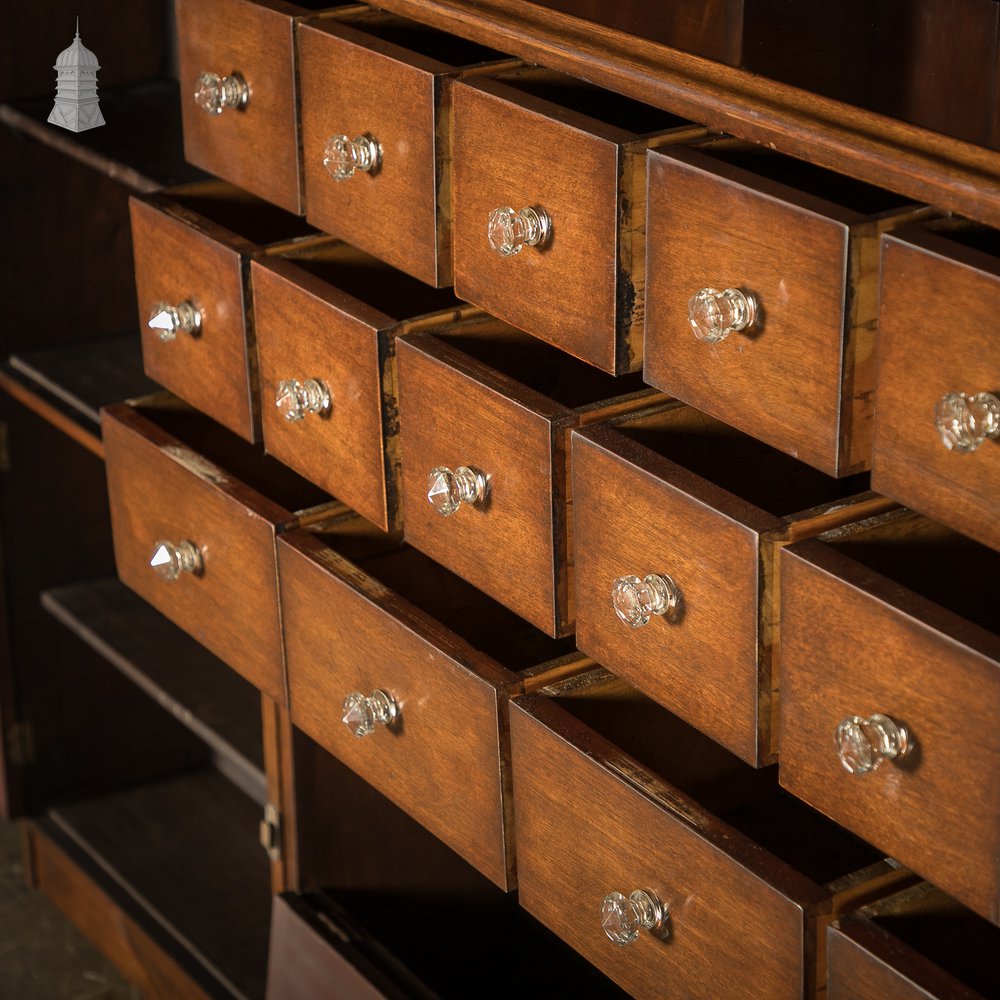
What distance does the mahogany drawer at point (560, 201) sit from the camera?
1.00 metres

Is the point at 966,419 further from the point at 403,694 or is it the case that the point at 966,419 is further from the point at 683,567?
the point at 403,694

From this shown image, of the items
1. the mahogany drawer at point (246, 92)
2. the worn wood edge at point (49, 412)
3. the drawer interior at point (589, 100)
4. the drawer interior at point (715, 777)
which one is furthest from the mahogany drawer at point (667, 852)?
the worn wood edge at point (49, 412)

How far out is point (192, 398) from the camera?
56.4 inches

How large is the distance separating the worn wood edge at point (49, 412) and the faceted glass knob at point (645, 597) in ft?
2.43

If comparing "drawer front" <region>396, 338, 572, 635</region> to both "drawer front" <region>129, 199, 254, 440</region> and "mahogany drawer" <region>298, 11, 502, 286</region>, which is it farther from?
"drawer front" <region>129, 199, 254, 440</region>

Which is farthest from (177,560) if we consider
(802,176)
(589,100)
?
(802,176)

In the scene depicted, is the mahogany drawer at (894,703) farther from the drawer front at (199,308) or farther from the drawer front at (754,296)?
the drawer front at (199,308)

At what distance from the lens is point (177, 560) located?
1.44 metres

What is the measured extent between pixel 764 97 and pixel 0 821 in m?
1.71

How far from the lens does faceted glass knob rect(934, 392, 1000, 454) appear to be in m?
0.80

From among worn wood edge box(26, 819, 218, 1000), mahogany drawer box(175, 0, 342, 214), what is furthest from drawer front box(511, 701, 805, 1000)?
worn wood edge box(26, 819, 218, 1000)

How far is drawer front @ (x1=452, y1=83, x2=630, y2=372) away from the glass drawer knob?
10.8 inches

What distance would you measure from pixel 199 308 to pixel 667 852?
59cm

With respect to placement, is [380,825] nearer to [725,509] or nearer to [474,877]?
[474,877]
